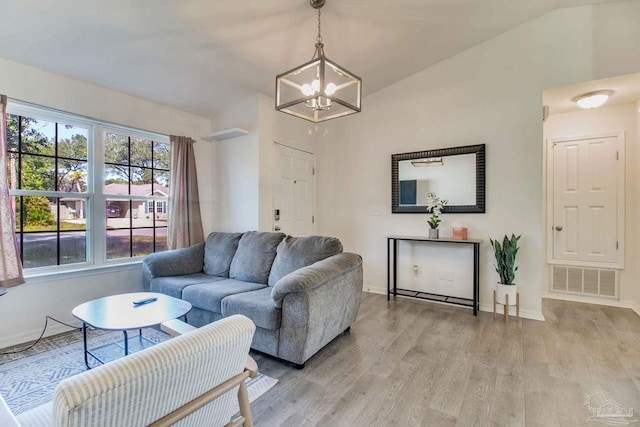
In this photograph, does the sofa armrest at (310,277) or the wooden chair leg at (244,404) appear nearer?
the wooden chair leg at (244,404)

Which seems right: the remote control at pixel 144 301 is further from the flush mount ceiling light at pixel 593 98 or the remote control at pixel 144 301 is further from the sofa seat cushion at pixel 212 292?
the flush mount ceiling light at pixel 593 98

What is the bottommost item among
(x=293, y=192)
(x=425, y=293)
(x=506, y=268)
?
(x=425, y=293)

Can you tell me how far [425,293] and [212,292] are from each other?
2594 mm

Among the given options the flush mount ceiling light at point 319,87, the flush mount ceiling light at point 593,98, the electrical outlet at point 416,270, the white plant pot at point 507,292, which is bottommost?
the white plant pot at point 507,292

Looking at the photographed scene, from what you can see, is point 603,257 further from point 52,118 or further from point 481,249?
point 52,118

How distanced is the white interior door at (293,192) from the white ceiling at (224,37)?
98 centimetres

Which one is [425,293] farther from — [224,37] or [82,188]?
[82,188]

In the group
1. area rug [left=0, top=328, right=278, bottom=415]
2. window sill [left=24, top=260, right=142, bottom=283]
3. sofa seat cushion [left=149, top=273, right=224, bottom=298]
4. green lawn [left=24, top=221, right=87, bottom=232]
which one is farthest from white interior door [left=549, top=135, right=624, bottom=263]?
green lawn [left=24, top=221, right=87, bottom=232]

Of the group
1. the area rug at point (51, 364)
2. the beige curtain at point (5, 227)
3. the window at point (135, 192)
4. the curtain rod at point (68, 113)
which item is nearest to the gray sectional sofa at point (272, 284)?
the area rug at point (51, 364)

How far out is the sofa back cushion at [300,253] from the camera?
9.01ft

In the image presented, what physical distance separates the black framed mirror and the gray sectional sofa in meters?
1.51

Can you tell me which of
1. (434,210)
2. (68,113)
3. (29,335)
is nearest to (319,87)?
(434,210)

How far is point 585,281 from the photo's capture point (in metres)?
3.72

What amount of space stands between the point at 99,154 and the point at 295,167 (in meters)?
2.31
